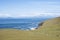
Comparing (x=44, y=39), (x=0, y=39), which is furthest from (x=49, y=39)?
(x=0, y=39)

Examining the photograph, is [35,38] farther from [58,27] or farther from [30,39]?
[58,27]

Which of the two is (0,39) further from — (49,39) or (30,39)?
(49,39)

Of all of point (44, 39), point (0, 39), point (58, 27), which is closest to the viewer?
point (0, 39)

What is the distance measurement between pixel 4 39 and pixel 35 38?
2.02 metres

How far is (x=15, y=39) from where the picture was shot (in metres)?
10.4

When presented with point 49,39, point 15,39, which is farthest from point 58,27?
point 15,39

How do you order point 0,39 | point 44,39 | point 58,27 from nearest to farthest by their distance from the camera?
point 0,39, point 44,39, point 58,27

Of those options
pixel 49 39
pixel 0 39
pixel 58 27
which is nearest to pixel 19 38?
pixel 0 39

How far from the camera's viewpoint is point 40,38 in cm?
1109

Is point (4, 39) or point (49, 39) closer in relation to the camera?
point (4, 39)

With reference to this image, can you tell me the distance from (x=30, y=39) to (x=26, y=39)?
0.24 meters

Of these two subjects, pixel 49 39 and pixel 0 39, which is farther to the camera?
pixel 49 39

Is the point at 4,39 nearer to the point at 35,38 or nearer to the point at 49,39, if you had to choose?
the point at 35,38

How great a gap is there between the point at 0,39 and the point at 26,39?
5.14 feet
